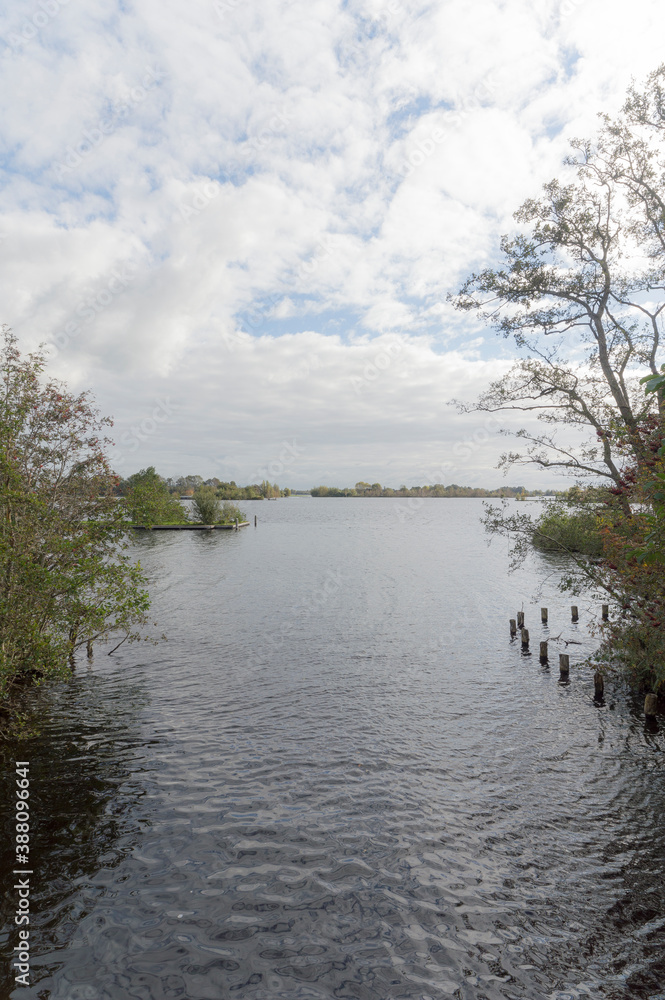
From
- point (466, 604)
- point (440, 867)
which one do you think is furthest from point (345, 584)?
point (440, 867)

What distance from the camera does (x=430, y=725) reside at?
55.0ft

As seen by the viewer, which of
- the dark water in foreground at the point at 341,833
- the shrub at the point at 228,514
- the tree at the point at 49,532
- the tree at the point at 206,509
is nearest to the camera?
the dark water in foreground at the point at 341,833

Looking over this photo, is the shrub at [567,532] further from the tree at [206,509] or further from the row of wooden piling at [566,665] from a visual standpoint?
the tree at [206,509]

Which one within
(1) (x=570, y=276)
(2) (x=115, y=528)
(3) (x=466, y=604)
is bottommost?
(3) (x=466, y=604)

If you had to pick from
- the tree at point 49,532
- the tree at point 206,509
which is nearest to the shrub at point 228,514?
the tree at point 206,509

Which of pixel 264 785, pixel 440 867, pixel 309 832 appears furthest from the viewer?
pixel 264 785

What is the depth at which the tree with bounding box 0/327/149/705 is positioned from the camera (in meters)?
13.5

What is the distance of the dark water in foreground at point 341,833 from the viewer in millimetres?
7594

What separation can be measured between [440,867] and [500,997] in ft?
9.16

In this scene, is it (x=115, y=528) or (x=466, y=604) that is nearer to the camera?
(x=115, y=528)

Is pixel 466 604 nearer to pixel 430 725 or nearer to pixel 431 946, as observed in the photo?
pixel 430 725

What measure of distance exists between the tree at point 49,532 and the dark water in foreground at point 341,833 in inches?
134

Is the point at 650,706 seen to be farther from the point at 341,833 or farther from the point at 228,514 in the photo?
the point at 228,514

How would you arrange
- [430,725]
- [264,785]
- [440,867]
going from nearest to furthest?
[440,867] → [264,785] → [430,725]
